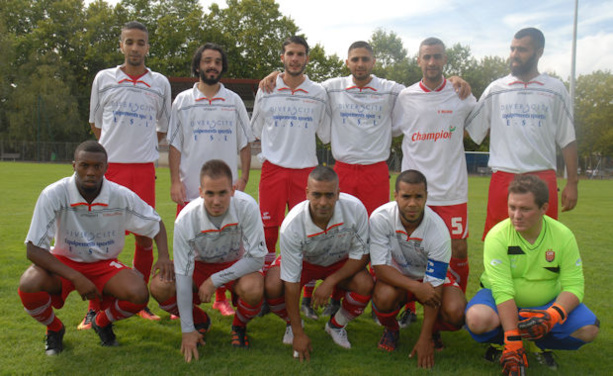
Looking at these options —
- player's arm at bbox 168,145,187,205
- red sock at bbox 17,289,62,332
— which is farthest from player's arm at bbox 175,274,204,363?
player's arm at bbox 168,145,187,205

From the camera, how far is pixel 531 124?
3.94 metres

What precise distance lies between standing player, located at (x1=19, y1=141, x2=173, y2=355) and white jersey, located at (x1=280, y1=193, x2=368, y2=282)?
88 cm

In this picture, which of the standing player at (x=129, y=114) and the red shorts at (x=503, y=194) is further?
the standing player at (x=129, y=114)

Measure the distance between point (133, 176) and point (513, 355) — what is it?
3327 mm

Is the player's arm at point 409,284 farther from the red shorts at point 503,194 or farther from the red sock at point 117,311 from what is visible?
the red sock at point 117,311

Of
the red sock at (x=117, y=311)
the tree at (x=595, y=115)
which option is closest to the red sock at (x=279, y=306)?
the red sock at (x=117, y=311)

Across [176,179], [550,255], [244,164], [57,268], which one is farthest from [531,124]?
[57,268]

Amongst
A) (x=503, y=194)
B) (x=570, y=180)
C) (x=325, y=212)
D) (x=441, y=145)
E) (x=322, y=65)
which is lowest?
(x=325, y=212)

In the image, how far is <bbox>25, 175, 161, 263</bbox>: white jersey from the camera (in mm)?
3244

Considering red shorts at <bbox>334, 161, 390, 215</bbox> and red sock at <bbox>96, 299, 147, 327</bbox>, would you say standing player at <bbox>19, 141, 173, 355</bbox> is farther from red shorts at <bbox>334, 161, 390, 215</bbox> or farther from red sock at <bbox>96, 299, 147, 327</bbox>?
red shorts at <bbox>334, 161, 390, 215</bbox>

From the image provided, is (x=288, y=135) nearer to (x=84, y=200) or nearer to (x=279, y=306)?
(x=279, y=306)

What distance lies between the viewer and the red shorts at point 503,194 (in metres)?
3.90

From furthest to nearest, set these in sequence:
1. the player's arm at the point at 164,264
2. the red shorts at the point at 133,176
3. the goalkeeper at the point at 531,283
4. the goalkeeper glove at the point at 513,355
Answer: the red shorts at the point at 133,176
the player's arm at the point at 164,264
the goalkeeper at the point at 531,283
the goalkeeper glove at the point at 513,355

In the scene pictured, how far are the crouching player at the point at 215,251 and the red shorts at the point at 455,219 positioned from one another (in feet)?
5.48
